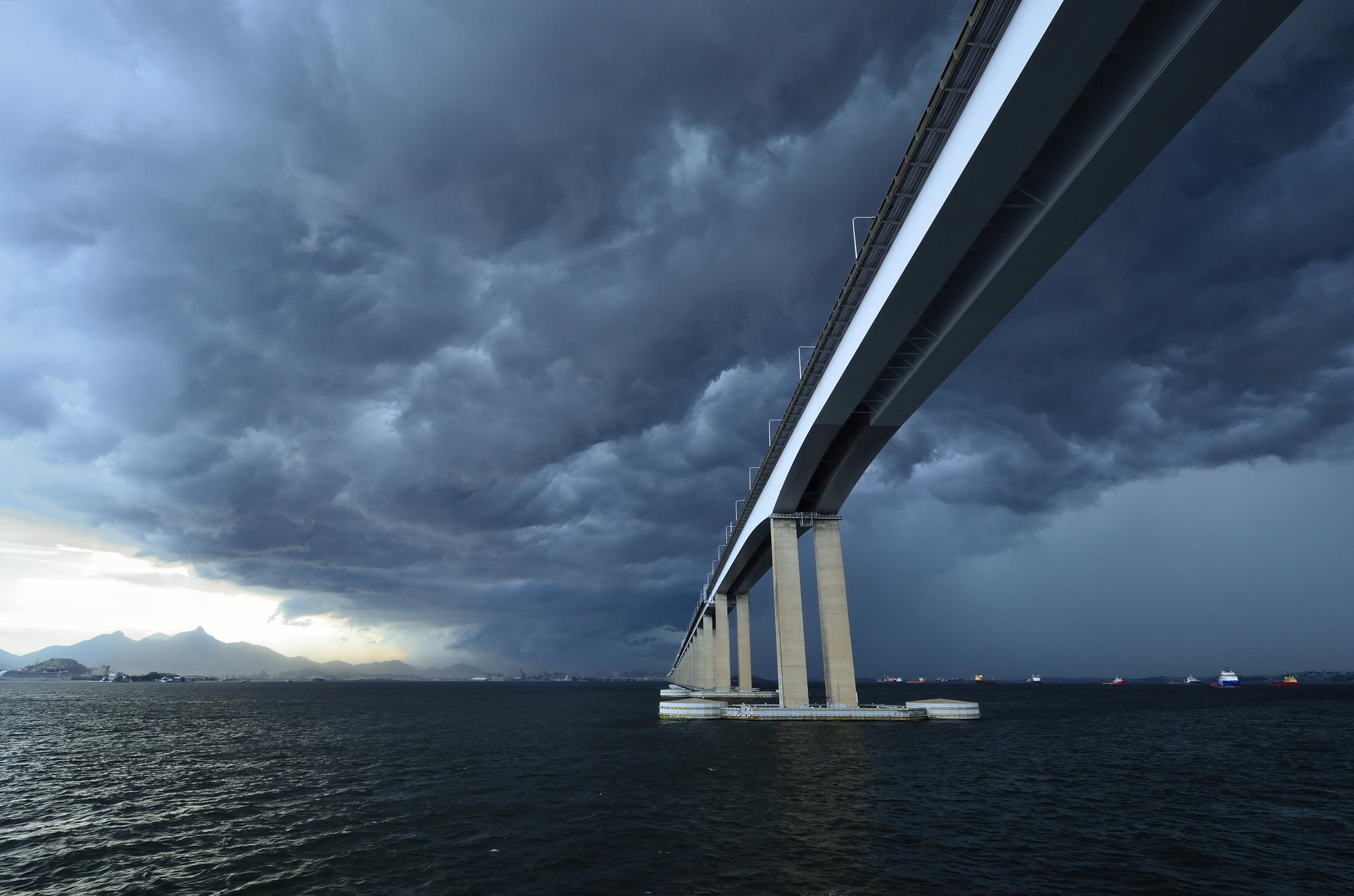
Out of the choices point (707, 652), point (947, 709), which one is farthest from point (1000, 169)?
point (707, 652)

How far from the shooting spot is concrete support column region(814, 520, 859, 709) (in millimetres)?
58781

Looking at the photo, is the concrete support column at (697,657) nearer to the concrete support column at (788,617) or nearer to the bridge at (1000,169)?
the concrete support column at (788,617)

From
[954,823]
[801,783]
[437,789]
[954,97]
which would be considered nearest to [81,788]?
[437,789]

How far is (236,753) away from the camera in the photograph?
4222cm

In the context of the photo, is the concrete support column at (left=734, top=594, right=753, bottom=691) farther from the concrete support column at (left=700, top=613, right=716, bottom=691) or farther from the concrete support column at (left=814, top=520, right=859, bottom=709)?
the concrete support column at (left=814, top=520, right=859, bottom=709)

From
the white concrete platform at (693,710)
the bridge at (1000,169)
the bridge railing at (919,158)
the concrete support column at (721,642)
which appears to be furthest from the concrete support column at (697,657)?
the bridge railing at (919,158)

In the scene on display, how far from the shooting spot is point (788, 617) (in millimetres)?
62000

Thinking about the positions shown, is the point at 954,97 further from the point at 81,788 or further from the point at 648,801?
the point at 81,788

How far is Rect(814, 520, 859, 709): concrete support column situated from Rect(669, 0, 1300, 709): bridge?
14300 mm

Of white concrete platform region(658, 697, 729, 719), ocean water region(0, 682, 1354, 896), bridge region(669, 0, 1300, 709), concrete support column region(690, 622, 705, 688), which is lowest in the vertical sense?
ocean water region(0, 682, 1354, 896)

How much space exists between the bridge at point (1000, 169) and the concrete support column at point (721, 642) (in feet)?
243

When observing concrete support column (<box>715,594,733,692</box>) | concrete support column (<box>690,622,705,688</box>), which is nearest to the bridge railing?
concrete support column (<box>715,594,733,692</box>)

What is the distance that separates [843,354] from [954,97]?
18429mm

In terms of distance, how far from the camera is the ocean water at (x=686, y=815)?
16.4 meters
